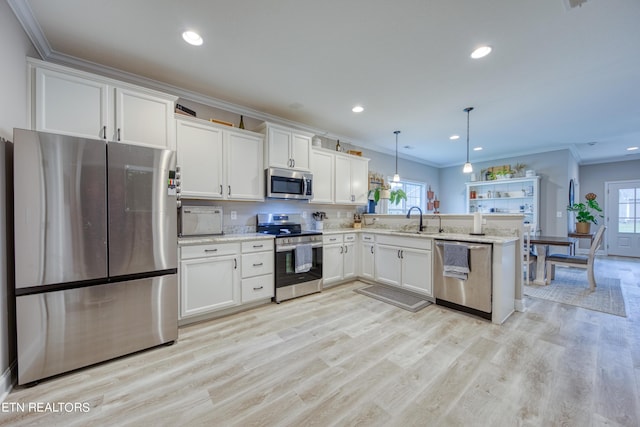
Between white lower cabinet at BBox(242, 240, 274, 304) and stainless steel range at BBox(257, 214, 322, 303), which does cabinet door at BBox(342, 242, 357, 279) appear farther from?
white lower cabinet at BBox(242, 240, 274, 304)

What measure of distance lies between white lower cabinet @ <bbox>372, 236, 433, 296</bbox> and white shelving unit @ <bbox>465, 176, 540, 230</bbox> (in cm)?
366

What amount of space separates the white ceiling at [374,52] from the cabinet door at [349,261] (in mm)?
2143

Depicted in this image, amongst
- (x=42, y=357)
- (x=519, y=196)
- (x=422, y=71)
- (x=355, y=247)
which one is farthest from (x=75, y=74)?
(x=519, y=196)

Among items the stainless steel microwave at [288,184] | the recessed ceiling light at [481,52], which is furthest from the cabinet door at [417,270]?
the recessed ceiling light at [481,52]

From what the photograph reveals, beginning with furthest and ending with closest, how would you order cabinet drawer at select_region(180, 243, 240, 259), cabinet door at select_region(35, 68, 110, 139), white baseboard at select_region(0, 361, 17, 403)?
cabinet drawer at select_region(180, 243, 240, 259) → cabinet door at select_region(35, 68, 110, 139) → white baseboard at select_region(0, 361, 17, 403)

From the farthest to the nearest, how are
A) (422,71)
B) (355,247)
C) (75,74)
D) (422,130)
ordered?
(422,130), (355,247), (422,71), (75,74)

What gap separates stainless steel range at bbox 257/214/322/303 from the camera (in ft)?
11.0

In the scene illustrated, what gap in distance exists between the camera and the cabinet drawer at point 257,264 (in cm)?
307

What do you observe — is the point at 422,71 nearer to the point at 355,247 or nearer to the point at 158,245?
the point at 355,247

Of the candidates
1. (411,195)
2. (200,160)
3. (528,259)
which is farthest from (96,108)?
(411,195)

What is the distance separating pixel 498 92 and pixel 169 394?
14.8 ft

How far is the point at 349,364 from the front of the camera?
2.06 m

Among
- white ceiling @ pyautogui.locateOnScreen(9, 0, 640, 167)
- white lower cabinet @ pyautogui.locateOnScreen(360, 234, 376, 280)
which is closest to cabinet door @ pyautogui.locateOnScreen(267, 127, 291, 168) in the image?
white ceiling @ pyautogui.locateOnScreen(9, 0, 640, 167)

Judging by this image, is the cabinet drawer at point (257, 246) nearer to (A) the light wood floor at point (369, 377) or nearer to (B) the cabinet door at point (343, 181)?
(A) the light wood floor at point (369, 377)
